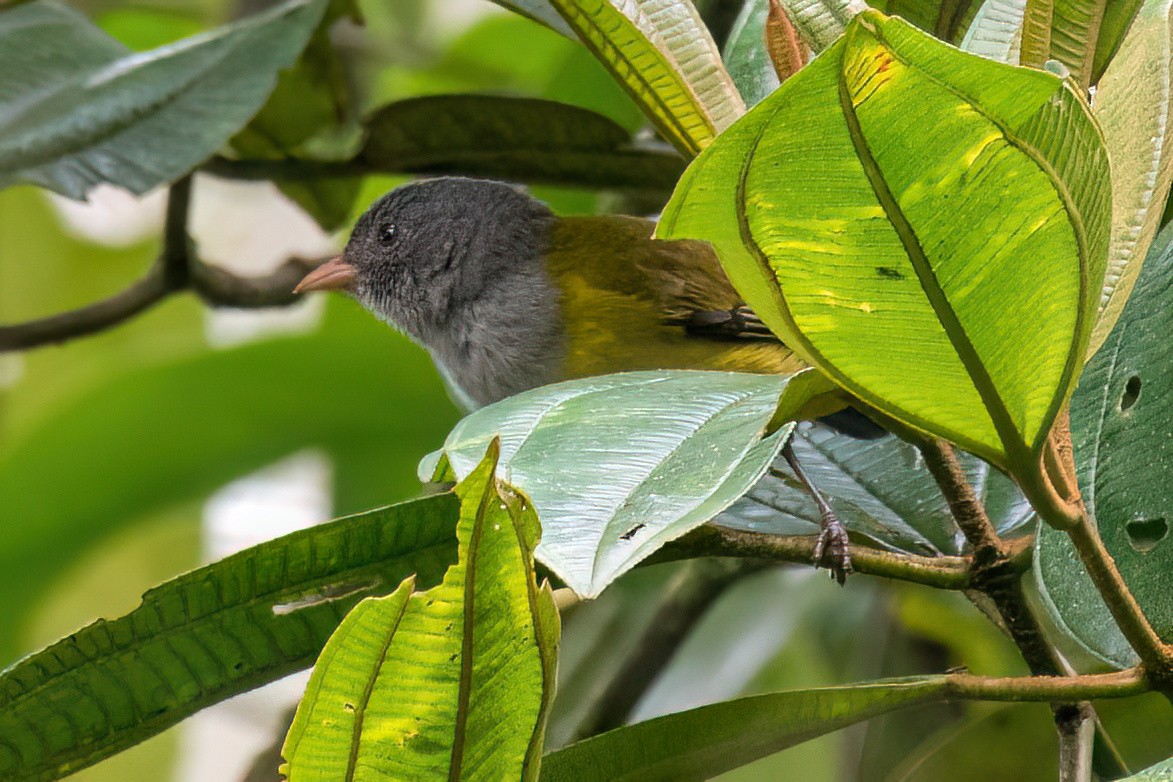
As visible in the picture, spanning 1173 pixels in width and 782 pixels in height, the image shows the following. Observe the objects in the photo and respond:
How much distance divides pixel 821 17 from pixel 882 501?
57 cm

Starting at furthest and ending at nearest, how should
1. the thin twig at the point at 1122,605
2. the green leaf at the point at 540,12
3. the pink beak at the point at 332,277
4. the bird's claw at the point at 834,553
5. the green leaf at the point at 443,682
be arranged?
the pink beak at the point at 332,277 < the green leaf at the point at 540,12 < the bird's claw at the point at 834,553 < the thin twig at the point at 1122,605 < the green leaf at the point at 443,682

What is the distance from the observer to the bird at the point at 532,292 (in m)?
2.11

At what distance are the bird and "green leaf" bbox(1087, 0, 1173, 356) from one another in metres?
0.95

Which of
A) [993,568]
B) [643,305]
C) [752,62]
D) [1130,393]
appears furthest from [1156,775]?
[643,305]

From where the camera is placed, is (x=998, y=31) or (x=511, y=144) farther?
(x=511, y=144)

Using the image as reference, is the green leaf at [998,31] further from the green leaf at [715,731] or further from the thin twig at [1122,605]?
the green leaf at [715,731]

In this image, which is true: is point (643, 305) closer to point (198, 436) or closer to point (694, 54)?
point (198, 436)

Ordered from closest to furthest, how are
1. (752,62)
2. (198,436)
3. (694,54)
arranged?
(694,54)
(752,62)
(198,436)

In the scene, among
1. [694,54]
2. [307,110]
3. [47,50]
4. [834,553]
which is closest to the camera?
[694,54]

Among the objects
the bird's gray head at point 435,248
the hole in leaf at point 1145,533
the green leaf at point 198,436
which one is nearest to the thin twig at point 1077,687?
the hole in leaf at point 1145,533

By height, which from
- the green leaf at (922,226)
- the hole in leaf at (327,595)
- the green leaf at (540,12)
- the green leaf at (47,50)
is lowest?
the hole in leaf at (327,595)

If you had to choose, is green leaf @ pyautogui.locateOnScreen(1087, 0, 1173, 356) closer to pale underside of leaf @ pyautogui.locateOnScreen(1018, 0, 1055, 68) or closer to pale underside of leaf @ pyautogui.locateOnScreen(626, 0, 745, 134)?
pale underside of leaf @ pyautogui.locateOnScreen(1018, 0, 1055, 68)

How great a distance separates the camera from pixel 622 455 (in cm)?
79

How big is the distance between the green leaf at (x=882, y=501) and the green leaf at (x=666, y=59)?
0.45 m
